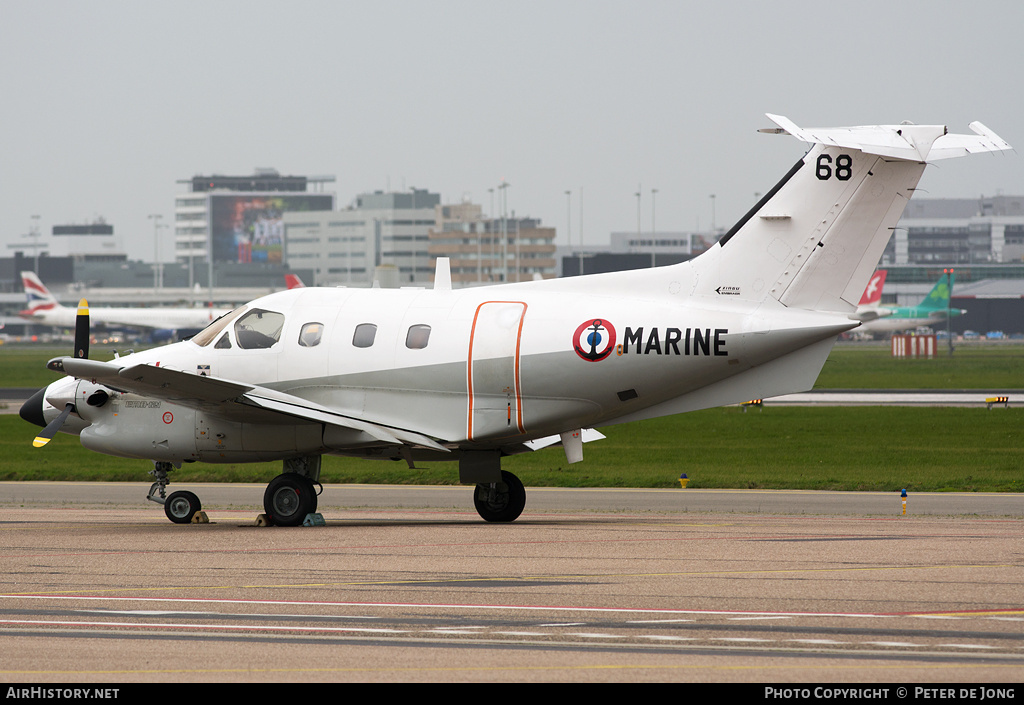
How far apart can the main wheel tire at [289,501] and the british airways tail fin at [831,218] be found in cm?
729

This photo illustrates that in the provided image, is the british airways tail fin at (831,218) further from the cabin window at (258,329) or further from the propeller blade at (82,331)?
the propeller blade at (82,331)

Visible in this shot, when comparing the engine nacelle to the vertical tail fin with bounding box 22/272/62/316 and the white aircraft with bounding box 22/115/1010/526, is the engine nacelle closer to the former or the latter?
the white aircraft with bounding box 22/115/1010/526

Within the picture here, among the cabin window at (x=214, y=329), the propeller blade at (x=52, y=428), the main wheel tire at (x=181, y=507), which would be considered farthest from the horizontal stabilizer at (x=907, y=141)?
the propeller blade at (x=52, y=428)

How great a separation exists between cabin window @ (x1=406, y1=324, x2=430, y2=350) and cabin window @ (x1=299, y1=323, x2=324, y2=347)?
1599 mm

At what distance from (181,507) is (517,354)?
6790 mm

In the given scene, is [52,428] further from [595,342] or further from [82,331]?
[595,342]

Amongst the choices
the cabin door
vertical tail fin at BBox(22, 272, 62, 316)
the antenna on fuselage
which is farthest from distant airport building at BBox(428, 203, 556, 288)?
the cabin door

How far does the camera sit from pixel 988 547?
16250 mm

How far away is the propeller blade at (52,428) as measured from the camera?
2011cm

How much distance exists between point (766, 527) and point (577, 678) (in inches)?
439

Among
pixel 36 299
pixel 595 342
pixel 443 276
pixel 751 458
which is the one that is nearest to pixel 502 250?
pixel 36 299

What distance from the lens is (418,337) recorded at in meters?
19.8

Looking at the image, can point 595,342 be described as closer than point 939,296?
Yes

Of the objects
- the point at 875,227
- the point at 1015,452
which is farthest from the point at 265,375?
the point at 1015,452
